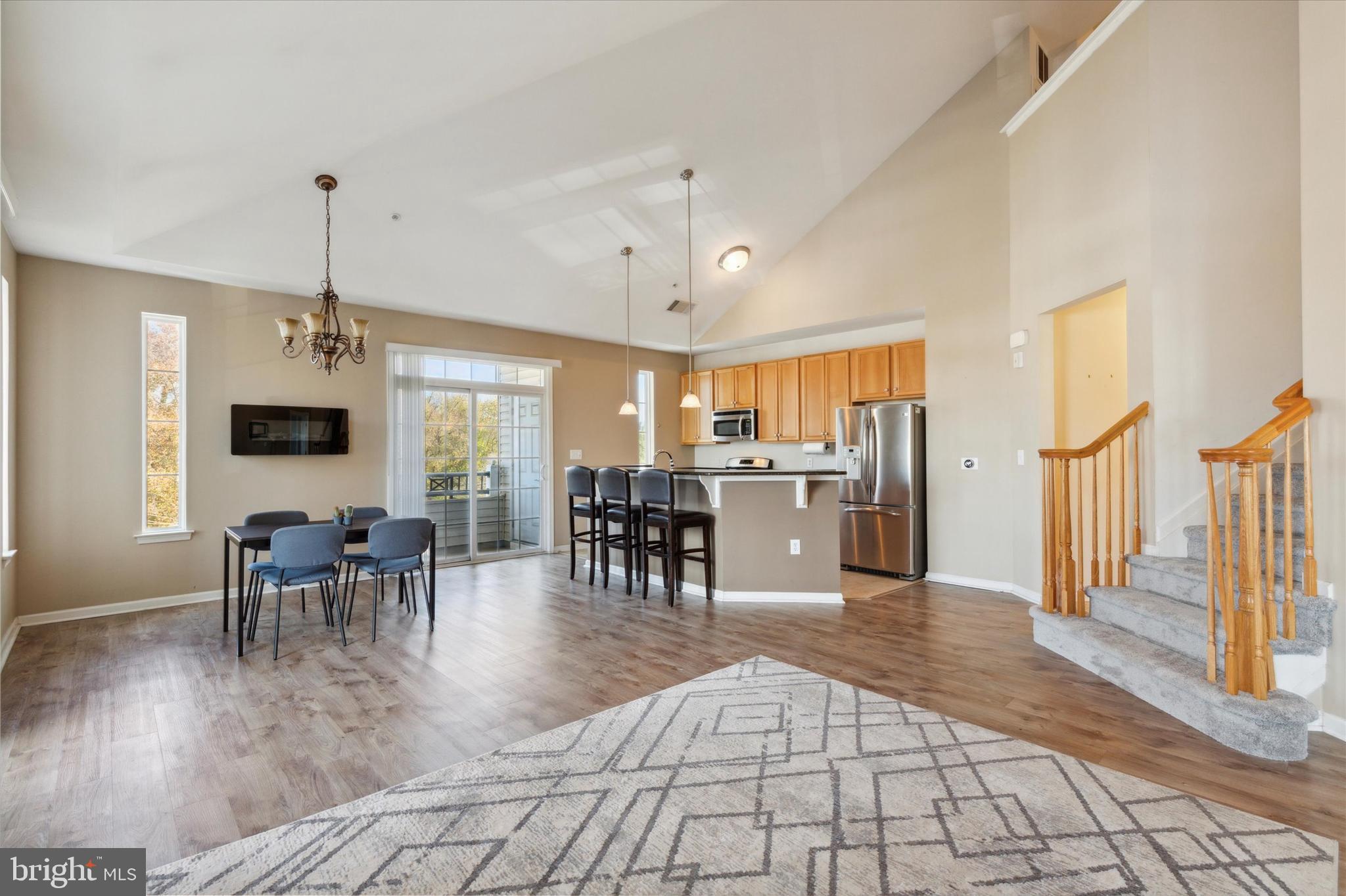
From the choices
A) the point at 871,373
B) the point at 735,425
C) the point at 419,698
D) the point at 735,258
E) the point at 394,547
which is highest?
the point at 735,258

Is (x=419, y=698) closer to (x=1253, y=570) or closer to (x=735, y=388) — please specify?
(x=1253, y=570)

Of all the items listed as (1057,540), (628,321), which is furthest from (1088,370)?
(628,321)

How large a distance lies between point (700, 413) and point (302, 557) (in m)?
5.59

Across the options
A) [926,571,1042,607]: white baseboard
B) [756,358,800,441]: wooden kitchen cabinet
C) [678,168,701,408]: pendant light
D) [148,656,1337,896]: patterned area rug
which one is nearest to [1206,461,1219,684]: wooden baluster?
[148,656,1337,896]: patterned area rug

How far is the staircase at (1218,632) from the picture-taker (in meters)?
2.42

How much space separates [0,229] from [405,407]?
2.94 m

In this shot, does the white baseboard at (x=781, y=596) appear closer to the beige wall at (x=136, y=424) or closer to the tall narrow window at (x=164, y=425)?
the beige wall at (x=136, y=424)

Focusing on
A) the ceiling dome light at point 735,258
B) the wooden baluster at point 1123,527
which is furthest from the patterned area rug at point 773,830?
the ceiling dome light at point 735,258

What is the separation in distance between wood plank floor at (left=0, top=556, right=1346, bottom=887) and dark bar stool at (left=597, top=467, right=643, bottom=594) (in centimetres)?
52

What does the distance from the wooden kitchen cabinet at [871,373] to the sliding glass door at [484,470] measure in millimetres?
3540

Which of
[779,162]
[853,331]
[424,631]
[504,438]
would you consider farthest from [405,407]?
[853,331]

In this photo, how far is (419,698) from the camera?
302cm

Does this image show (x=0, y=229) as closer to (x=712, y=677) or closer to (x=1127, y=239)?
(x=712, y=677)

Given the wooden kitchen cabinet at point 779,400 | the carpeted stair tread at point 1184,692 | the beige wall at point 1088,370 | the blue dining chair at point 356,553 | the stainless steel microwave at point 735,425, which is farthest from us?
the stainless steel microwave at point 735,425
